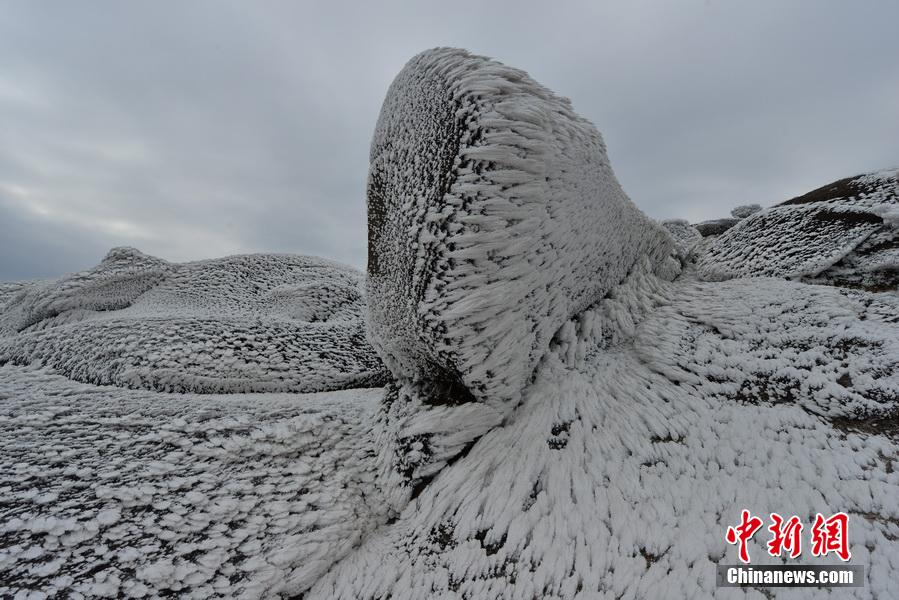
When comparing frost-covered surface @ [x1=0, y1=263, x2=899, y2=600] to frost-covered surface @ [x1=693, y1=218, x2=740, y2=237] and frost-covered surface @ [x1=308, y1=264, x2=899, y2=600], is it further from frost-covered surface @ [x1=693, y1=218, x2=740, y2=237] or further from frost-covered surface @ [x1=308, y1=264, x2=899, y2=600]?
frost-covered surface @ [x1=693, y1=218, x2=740, y2=237]

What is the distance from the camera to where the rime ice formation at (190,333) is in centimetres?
144

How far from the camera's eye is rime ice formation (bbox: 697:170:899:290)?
120cm

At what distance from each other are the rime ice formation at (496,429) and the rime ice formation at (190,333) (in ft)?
0.45

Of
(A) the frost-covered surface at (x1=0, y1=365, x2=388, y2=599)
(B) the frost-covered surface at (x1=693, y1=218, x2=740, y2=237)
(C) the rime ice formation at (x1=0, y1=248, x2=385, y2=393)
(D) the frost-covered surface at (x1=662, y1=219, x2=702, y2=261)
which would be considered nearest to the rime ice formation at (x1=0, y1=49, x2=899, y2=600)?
(A) the frost-covered surface at (x1=0, y1=365, x2=388, y2=599)

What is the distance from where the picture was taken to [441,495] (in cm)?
96

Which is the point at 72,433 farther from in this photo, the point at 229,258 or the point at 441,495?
the point at 229,258

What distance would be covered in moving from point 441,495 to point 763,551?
58 cm

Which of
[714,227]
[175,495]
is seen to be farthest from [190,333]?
[714,227]

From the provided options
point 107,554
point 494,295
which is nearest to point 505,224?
point 494,295

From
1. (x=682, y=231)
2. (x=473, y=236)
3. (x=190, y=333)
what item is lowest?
(x=190, y=333)

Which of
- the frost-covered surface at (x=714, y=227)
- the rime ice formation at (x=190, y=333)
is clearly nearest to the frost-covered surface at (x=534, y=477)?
the rime ice formation at (x=190, y=333)

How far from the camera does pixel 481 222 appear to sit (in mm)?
902

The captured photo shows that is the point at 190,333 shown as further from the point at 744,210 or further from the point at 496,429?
the point at 744,210

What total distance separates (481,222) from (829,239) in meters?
1.15
